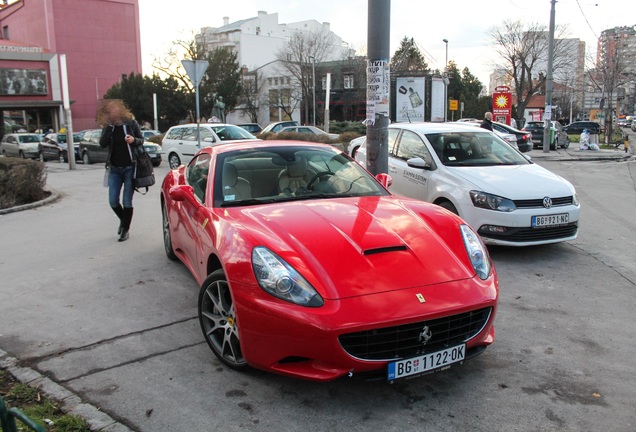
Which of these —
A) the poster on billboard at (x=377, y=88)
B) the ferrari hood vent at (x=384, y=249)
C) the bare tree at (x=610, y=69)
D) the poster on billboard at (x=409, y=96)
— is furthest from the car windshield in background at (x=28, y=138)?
the bare tree at (x=610, y=69)

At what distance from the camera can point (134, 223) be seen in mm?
8422

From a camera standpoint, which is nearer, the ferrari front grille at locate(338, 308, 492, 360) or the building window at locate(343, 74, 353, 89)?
the ferrari front grille at locate(338, 308, 492, 360)

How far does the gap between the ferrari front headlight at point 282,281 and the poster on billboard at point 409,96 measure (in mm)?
28539

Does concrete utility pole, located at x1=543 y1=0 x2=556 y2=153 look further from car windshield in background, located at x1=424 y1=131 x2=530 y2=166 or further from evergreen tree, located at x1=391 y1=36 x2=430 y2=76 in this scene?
evergreen tree, located at x1=391 y1=36 x2=430 y2=76

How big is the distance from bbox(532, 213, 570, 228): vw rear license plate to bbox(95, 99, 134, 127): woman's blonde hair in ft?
17.5

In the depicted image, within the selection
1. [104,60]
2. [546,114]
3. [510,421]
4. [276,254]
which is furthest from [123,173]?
[104,60]

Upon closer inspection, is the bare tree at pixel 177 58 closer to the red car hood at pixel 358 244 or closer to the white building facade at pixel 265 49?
the white building facade at pixel 265 49

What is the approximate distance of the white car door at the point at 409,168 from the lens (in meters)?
7.33

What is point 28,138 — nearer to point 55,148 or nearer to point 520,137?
point 55,148

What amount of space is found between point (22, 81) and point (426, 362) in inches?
1904

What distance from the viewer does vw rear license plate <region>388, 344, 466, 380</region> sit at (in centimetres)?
289

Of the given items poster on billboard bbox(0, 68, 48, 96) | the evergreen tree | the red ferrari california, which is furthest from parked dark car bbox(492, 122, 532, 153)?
the evergreen tree

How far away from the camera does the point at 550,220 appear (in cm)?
622

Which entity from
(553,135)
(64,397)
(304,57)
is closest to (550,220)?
(64,397)
